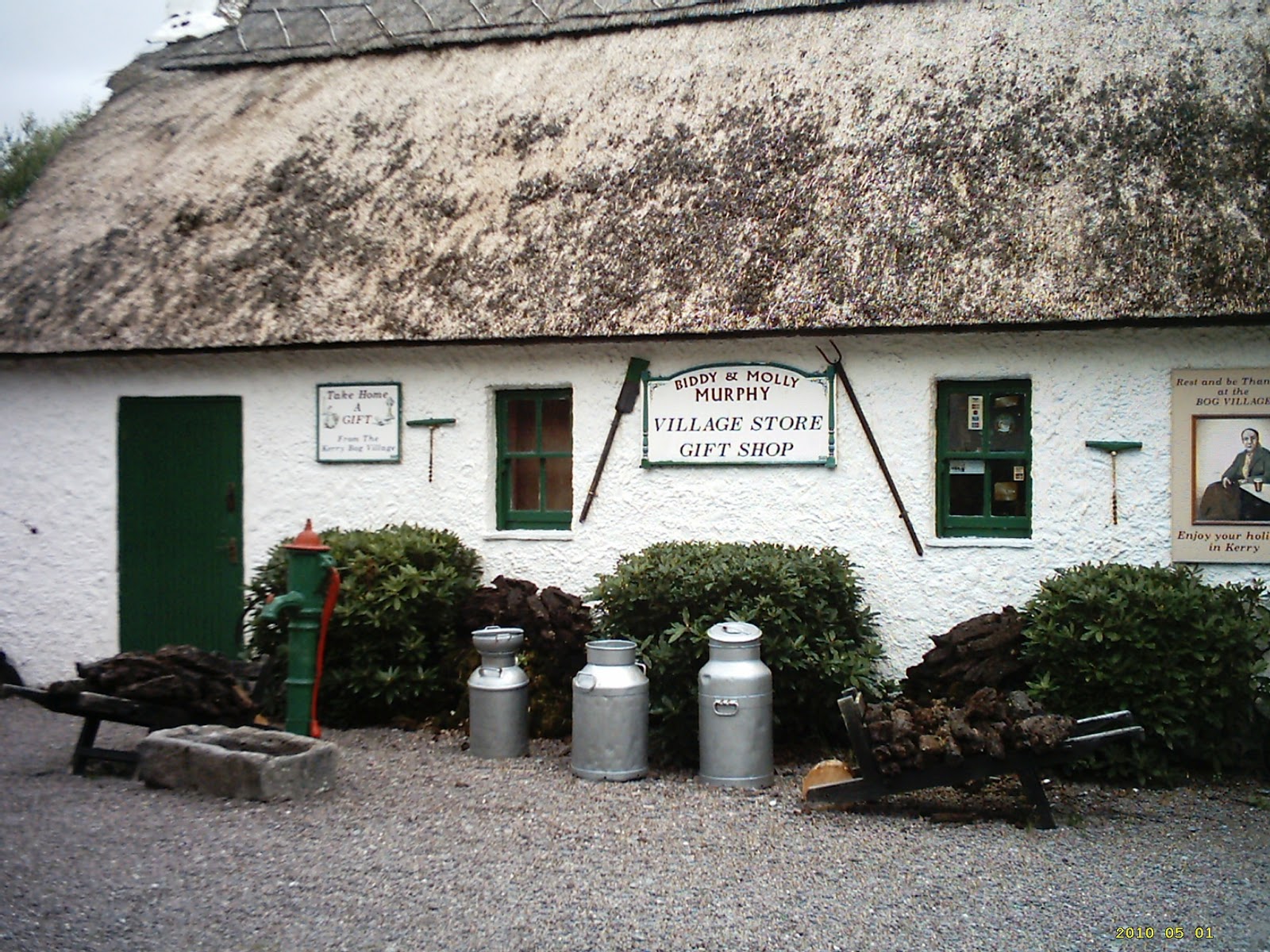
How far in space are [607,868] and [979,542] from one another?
3434 millimetres

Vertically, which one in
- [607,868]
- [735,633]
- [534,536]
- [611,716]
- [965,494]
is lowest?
[607,868]

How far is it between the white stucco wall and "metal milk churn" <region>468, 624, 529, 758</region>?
46.4 inches

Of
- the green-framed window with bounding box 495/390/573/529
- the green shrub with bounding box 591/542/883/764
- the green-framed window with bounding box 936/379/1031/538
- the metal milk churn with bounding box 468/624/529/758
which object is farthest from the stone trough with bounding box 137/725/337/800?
the green-framed window with bounding box 936/379/1031/538

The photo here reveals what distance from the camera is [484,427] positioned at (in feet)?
28.4

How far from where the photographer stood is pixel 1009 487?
777 cm

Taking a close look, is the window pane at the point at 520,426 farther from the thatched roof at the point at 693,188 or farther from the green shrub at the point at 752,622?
the green shrub at the point at 752,622

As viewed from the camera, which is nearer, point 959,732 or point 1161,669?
point 959,732

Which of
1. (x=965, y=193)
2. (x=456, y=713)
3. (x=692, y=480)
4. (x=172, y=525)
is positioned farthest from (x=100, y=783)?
(x=965, y=193)

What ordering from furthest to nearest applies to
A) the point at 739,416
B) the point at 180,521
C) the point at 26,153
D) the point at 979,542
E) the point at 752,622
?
the point at 26,153 < the point at 180,521 < the point at 739,416 < the point at 979,542 < the point at 752,622

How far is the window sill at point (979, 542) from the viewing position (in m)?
7.57

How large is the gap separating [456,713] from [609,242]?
10.4 feet

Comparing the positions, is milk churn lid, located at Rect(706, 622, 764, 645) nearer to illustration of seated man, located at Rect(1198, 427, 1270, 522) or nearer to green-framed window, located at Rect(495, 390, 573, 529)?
green-framed window, located at Rect(495, 390, 573, 529)
